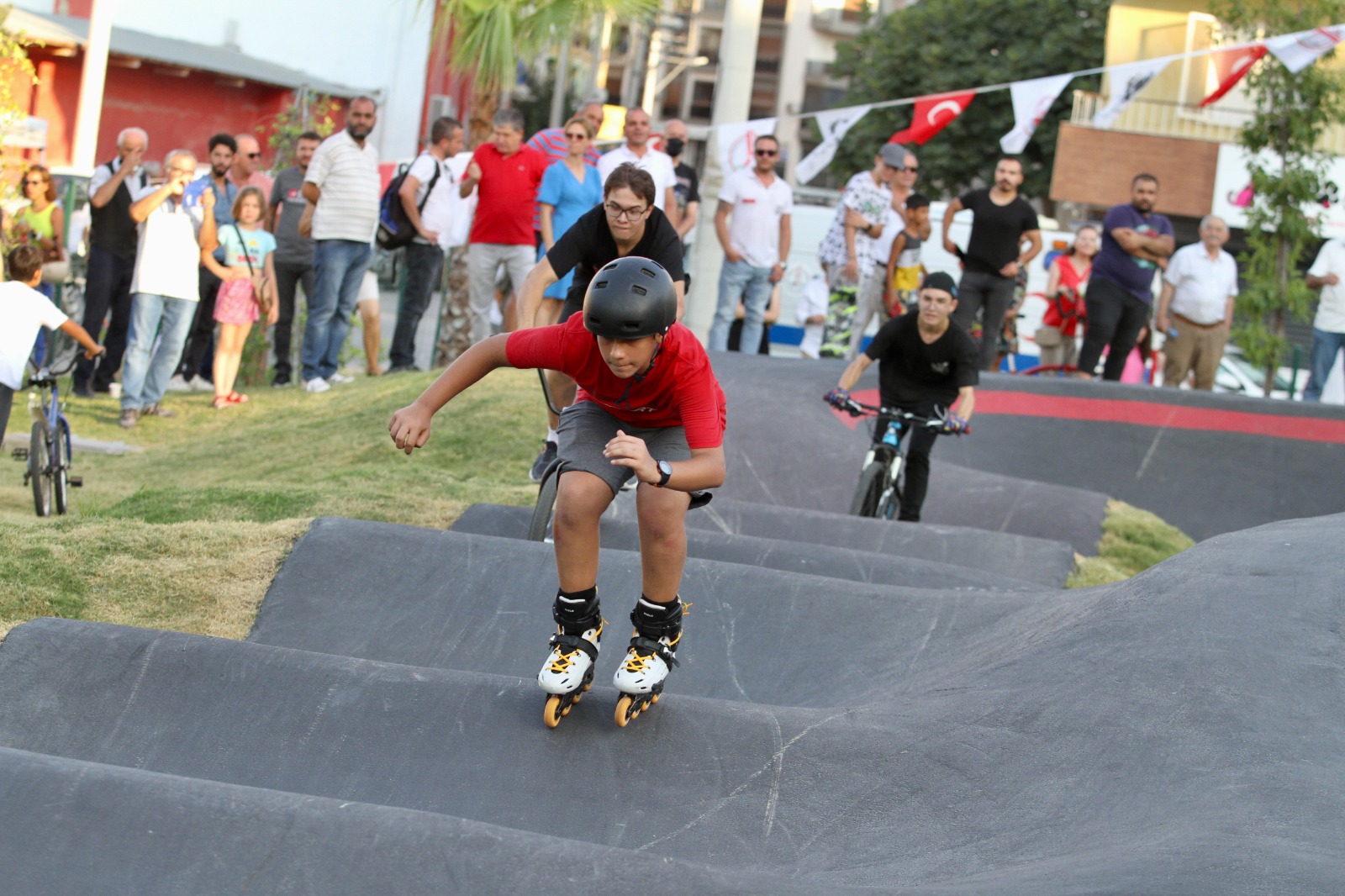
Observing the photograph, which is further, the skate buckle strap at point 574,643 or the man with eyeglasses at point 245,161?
the man with eyeglasses at point 245,161

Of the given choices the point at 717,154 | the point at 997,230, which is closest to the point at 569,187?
the point at 717,154

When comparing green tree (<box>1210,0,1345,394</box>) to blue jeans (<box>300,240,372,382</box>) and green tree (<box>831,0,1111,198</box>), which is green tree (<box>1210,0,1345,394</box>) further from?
green tree (<box>831,0,1111,198</box>)

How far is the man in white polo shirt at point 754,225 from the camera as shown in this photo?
12.7 metres

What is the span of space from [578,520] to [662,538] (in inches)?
10.8

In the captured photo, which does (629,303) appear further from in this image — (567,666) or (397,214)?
(397,214)

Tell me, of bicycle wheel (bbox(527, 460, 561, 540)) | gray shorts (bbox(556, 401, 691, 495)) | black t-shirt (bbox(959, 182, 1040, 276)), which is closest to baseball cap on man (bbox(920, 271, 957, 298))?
bicycle wheel (bbox(527, 460, 561, 540))

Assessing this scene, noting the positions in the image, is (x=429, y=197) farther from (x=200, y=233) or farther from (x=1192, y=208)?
(x=1192, y=208)

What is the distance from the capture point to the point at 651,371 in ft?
14.3

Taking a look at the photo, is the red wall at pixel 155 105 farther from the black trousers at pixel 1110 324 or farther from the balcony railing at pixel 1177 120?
the black trousers at pixel 1110 324

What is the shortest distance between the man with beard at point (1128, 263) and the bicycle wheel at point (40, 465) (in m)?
8.95

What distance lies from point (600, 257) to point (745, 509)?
2.92 meters

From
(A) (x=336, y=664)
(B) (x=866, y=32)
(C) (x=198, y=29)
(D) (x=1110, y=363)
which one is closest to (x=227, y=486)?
(A) (x=336, y=664)

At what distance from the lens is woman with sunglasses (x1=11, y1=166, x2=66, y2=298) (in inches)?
469

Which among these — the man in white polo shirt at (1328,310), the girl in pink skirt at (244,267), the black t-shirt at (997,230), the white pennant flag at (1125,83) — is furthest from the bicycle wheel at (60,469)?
the man in white polo shirt at (1328,310)
